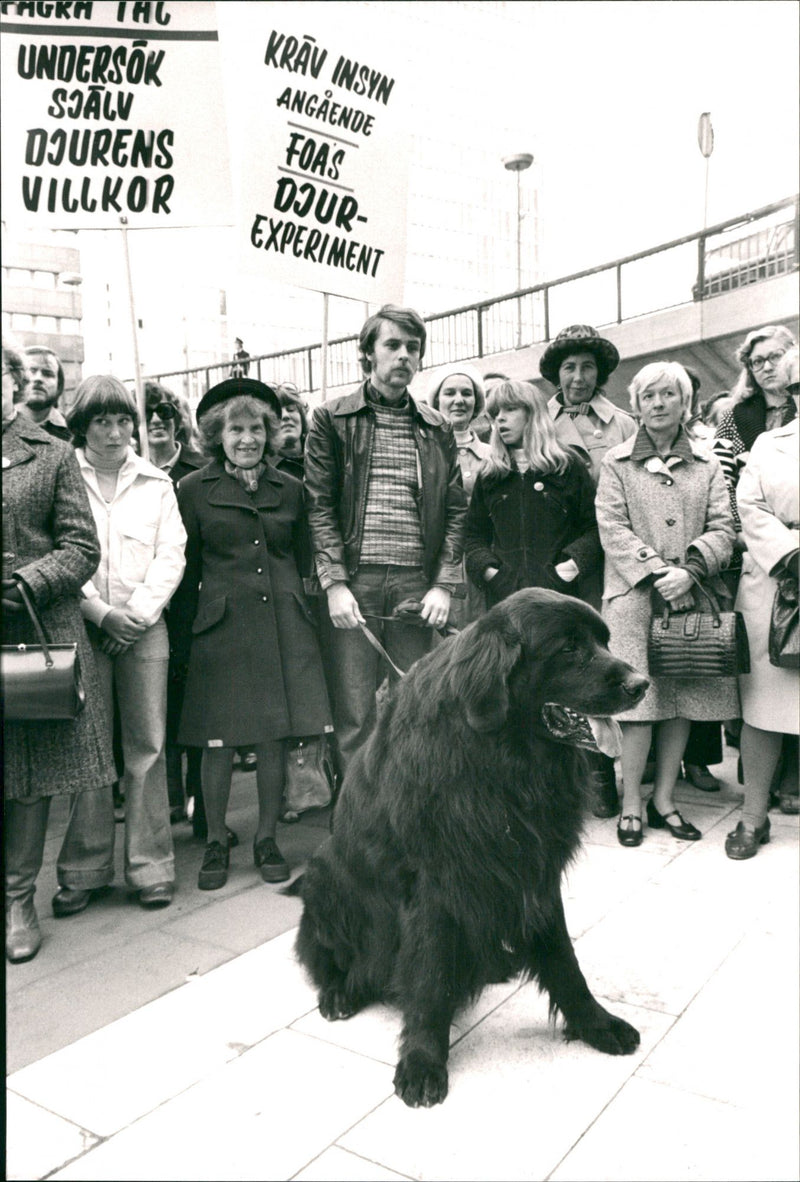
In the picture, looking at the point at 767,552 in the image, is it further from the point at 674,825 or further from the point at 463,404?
the point at 463,404

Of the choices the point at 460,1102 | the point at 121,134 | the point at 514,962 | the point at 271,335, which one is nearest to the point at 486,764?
the point at 514,962

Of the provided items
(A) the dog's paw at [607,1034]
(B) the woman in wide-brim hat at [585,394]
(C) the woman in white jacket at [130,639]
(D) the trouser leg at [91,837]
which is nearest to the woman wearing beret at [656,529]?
(B) the woman in wide-brim hat at [585,394]

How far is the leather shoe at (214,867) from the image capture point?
279 centimetres

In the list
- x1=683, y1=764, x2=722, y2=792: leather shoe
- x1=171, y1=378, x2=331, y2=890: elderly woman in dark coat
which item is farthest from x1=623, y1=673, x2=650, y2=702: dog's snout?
x1=683, y1=764, x2=722, y2=792: leather shoe

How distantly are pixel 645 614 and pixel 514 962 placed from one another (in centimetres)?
160

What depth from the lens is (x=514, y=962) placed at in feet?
5.99

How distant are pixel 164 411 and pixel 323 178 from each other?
1499mm

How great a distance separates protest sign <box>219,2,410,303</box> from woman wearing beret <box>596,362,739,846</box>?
112 centimetres

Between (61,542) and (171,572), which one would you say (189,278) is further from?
(171,572)

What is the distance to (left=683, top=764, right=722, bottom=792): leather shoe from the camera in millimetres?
3766

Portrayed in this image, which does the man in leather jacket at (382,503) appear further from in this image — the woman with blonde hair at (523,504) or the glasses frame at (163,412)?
the glasses frame at (163,412)

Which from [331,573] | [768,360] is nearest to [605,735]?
[331,573]

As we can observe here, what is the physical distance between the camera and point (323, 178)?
2379mm

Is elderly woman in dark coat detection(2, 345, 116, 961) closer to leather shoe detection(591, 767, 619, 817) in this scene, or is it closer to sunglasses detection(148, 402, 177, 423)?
sunglasses detection(148, 402, 177, 423)
